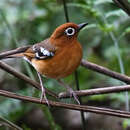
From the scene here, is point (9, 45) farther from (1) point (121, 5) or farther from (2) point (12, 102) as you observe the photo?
(1) point (121, 5)

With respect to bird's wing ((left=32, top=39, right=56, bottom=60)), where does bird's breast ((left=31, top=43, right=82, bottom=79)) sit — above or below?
below

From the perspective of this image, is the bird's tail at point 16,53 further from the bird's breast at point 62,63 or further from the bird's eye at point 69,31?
the bird's eye at point 69,31

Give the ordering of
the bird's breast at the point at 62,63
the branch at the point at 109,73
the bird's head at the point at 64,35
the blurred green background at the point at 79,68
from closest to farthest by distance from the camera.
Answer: the branch at the point at 109,73 → the bird's breast at the point at 62,63 → the bird's head at the point at 64,35 → the blurred green background at the point at 79,68

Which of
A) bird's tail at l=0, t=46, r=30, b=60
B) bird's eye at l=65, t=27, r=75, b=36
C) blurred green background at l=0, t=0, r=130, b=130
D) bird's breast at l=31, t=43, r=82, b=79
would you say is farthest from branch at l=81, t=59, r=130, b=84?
blurred green background at l=0, t=0, r=130, b=130

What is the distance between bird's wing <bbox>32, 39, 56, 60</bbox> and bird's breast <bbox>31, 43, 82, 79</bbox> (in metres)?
0.06

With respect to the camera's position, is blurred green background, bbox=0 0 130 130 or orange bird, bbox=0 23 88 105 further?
blurred green background, bbox=0 0 130 130

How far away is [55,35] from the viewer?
3719mm

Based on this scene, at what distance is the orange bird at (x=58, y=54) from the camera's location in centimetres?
340

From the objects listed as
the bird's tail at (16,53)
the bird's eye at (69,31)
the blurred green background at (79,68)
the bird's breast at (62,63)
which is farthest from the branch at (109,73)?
the blurred green background at (79,68)

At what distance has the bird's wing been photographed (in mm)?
3590

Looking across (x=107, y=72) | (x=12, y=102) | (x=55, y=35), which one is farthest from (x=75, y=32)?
(x=12, y=102)

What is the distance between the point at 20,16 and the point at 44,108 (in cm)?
292

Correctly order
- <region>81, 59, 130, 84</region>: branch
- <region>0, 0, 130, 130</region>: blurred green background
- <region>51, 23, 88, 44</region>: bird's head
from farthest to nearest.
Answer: <region>0, 0, 130, 130</region>: blurred green background
<region>51, 23, 88, 44</region>: bird's head
<region>81, 59, 130, 84</region>: branch

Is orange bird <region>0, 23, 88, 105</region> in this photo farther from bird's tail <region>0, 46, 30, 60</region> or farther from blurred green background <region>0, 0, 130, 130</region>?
blurred green background <region>0, 0, 130, 130</region>
